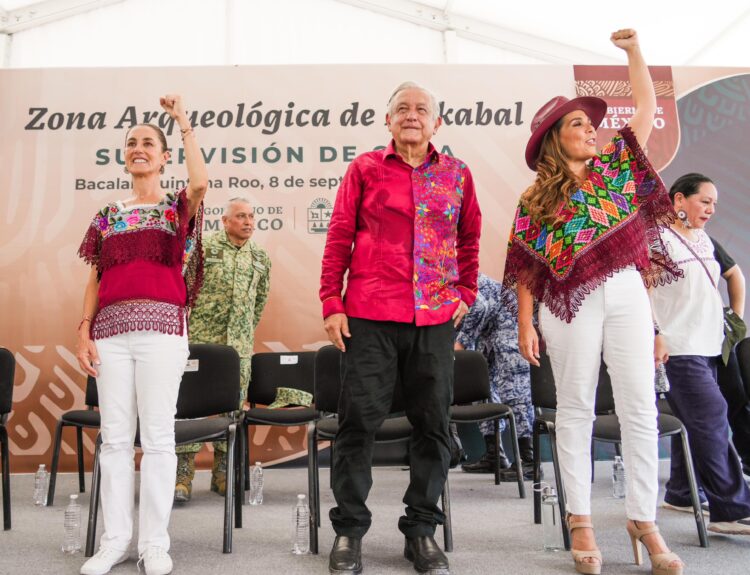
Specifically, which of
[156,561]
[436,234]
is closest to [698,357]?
[436,234]

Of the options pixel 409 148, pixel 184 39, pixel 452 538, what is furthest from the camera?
pixel 184 39

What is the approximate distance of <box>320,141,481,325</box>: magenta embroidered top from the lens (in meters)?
2.14

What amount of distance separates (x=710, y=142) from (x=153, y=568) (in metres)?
4.77

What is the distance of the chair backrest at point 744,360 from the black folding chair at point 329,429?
1.58 meters

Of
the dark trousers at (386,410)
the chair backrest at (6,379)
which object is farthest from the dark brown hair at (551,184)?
the chair backrest at (6,379)

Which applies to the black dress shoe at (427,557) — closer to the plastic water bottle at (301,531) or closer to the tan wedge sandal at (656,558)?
the plastic water bottle at (301,531)

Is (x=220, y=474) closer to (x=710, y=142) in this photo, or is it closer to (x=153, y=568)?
(x=153, y=568)

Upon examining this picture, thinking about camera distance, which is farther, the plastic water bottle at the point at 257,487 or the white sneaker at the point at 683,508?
the plastic water bottle at the point at 257,487

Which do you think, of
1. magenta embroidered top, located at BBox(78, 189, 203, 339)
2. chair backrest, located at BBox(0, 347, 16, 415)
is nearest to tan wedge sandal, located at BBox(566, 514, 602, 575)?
magenta embroidered top, located at BBox(78, 189, 203, 339)

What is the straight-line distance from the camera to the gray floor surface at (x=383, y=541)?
2.18 m

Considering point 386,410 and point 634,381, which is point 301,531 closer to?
point 386,410

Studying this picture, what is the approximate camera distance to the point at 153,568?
207cm

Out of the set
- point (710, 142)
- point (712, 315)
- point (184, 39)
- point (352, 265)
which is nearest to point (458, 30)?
point (184, 39)

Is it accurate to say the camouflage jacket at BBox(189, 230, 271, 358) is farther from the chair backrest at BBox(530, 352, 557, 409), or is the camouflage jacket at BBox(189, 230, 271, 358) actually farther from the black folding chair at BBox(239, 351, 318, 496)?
the chair backrest at BBox(530, 352, 557, 409)
